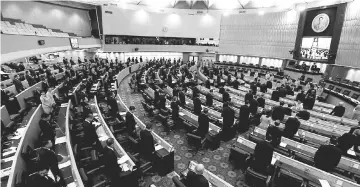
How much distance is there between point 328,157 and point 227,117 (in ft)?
10.1

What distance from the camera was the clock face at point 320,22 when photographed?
16.3 meters

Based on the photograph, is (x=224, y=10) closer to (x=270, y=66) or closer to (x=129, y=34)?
(x=270, y=66)

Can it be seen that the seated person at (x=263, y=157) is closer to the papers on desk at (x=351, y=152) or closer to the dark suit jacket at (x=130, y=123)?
the papers on desk at (x=351, y=152)

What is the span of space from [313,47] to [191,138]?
17.7 metres

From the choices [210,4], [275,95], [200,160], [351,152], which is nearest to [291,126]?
[351,152]

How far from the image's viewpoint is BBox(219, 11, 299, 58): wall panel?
20.7 meters

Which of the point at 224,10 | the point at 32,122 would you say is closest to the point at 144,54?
the point at 224,10

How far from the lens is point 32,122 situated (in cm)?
625

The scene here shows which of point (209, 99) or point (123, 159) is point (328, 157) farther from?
point (209, 99)

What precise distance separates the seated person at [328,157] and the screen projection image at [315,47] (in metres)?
15.9

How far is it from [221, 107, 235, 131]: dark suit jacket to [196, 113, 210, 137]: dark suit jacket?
834mm

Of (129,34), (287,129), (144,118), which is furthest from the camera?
(129,34)

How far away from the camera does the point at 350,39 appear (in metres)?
15.1

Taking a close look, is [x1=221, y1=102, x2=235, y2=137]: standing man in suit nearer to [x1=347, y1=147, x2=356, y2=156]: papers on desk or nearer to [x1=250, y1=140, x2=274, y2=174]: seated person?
[x1=250, y1=140, x2=274, y2=174]: seated person
